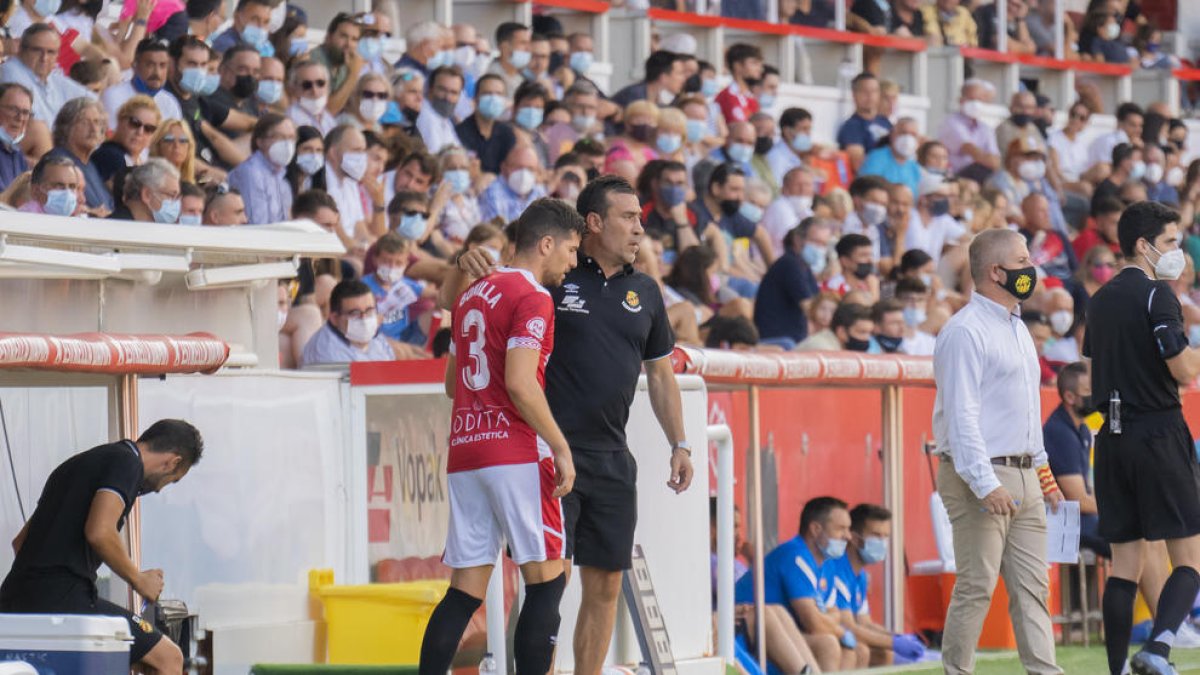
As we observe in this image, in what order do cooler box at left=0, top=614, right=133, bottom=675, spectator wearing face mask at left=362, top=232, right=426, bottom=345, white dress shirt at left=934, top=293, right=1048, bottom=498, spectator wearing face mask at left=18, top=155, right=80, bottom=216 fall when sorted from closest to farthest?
cooler box at left=0, top=614, right=133, bottom=675
white dress shirt at left=934, top=293, right=1048, bottom=498
spectator wearing face mask at left=18, top=155, right=80, bottom=216
spectator wearing face mask at left=362, top=232, right=426, bottom=345

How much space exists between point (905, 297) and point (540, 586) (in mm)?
8355

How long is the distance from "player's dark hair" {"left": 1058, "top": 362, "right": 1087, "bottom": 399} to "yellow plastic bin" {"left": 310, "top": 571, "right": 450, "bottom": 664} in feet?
15.0

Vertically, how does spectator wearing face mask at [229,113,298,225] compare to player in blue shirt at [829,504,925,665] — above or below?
above

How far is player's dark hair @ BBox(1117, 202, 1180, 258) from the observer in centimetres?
818

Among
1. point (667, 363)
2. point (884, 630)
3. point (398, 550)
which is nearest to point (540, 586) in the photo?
point (667, 363)

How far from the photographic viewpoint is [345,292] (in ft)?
34.6

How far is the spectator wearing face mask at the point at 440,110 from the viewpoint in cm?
1415

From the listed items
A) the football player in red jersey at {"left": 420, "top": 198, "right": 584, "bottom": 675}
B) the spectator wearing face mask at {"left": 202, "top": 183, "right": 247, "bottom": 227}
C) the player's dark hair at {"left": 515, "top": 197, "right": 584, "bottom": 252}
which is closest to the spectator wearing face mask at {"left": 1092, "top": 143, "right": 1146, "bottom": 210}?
the spectator wearing face mask at {"left": 202, "top": 183, "right": 247, "bottom": 227}

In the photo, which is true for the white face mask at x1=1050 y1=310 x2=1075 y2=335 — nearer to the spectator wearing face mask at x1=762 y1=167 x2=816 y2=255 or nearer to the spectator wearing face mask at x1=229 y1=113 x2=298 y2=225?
the spectator wearing face mask at x1=762 y1=167 x2=816 y2=255

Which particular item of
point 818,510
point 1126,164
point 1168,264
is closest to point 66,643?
point 1168,264

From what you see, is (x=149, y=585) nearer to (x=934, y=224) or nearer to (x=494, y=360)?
(x=494, y=360)

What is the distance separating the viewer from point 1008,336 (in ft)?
25.6

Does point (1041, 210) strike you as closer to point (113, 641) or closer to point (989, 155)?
point (989, 155)

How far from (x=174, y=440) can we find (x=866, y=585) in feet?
16.0
